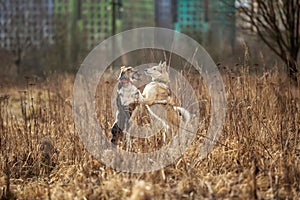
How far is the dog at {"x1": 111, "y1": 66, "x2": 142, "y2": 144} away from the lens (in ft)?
9.47

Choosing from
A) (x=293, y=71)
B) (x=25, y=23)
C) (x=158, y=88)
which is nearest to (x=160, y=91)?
(x=158, y=88)

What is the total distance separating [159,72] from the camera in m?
2.98

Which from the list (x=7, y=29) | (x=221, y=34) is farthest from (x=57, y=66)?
(x=221, y=34)

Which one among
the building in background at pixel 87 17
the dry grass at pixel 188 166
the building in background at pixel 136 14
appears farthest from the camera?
the building in background at pixel 136 14

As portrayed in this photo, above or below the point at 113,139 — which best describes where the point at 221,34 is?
above

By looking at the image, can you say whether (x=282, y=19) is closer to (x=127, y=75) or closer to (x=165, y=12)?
(x=127, y=75)

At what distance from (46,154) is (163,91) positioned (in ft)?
3.17

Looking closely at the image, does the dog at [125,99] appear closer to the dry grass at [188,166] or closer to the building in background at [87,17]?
the dry grass at [188,166]

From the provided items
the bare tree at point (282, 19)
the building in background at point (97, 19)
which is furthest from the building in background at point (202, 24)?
the bare tree at point (282, 19)

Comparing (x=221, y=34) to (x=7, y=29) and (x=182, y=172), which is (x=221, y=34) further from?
(x=182, y=172)

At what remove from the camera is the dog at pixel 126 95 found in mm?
2887

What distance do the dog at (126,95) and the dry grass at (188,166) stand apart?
33cm

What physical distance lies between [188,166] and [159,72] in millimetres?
645

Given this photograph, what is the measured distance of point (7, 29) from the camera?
13.0m
